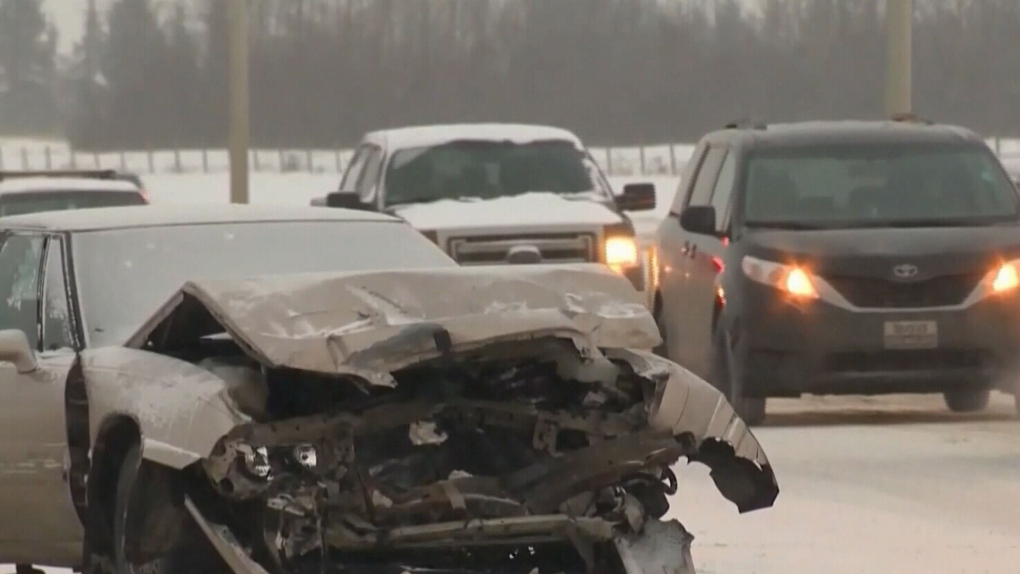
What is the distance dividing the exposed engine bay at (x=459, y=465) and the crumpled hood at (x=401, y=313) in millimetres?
95

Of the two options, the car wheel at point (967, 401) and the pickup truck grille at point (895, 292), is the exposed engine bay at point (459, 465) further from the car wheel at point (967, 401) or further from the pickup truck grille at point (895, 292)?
the car wheel at point (967, 401)

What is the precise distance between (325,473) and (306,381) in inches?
20.2

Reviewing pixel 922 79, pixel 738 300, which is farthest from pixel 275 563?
pixel 922 79

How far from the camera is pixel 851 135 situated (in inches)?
594

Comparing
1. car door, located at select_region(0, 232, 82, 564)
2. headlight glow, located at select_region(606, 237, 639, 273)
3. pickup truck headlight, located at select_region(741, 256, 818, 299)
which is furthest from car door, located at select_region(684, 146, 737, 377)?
car door, located at select_region(0, 232, 82, 564)

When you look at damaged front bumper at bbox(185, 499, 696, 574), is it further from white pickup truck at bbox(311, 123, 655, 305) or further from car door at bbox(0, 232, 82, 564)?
white pickup truck at bbox(311, 123, 655, 305)

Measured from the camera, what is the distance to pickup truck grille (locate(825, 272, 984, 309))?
1379 centimetres

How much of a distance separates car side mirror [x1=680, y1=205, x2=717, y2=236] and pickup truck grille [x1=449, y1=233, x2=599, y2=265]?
278 cm

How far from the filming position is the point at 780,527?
10.1 meters

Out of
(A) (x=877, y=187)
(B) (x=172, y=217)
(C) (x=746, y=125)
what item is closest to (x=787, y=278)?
(A) (x=877, y=187)

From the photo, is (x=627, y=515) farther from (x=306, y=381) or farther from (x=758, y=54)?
(x=758, y=54)

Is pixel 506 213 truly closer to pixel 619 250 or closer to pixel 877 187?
pixel 619 250

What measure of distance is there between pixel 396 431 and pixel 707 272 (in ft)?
26.7

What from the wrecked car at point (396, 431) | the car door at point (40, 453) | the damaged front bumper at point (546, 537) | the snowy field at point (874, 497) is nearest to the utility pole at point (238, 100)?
the snowy field at point (874, 497)
